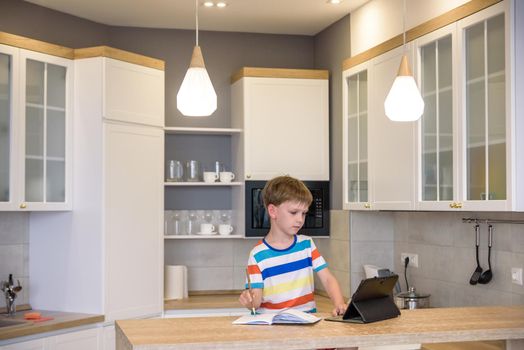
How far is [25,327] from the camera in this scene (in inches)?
158

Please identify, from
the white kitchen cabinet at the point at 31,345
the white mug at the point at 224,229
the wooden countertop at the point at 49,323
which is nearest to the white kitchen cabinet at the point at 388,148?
the white mug at the point at 224,229

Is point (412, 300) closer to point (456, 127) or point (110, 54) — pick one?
point (456, 127)

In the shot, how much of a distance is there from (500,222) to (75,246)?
2452 mm

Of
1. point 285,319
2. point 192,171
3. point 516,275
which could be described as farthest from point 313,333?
point 192,171

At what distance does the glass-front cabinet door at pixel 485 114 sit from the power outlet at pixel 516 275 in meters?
0.46

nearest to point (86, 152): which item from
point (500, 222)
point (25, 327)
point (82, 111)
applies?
point (82, 111)

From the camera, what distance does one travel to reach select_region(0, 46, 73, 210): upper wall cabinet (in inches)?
167

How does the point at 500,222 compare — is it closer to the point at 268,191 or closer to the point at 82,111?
the point at 268,191

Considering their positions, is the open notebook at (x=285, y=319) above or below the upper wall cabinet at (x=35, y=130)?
below

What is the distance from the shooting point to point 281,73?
5.28 meters

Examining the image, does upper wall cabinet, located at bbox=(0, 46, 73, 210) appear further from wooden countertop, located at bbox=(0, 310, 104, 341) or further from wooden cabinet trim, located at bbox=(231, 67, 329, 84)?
wooden cabinet trim, located at bbox=(231, 67, 329, 84)

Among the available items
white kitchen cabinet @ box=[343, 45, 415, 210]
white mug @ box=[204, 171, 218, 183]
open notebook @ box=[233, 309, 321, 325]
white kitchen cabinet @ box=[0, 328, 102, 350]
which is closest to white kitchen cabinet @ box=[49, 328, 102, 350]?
white kitchen cabinet @ box=[0, 328, 102, 350]

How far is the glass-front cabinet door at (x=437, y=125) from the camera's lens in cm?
360

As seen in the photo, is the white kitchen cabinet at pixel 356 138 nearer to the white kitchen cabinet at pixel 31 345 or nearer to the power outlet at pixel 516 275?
the power outlet at pixel 516 275
